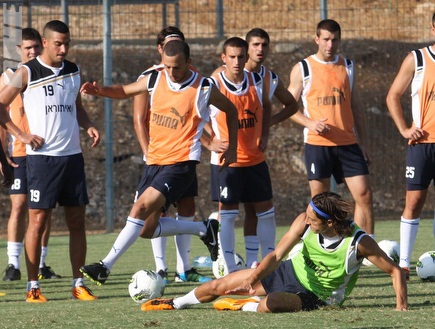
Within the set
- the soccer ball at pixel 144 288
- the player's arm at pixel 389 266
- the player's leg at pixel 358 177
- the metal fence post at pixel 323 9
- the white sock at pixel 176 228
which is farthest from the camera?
the metal fence post at pixel 323 9

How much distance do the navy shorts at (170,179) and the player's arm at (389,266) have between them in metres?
2.26

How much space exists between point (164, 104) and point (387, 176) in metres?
11.1

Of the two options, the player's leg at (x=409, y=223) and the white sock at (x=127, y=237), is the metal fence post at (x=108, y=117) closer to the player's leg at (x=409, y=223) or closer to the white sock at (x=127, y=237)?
the player's leg at (x=409, y=223)

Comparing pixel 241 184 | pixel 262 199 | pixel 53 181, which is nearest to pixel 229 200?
pixel 241 184

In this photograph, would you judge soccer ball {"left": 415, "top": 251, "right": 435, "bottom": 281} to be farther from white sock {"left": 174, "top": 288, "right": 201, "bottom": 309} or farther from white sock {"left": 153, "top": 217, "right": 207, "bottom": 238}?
white sock {"left": 174, "top": 288, "right": 201, "bottom": 309}

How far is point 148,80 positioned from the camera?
10.1 metres

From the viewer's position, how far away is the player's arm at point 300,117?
11352 millimetres

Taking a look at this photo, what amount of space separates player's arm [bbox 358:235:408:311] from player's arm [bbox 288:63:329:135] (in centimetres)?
327

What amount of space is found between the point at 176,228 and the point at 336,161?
2212mm

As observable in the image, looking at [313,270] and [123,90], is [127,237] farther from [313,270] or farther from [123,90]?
[313,270]

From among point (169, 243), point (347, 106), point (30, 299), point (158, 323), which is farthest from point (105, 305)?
point (169, 243)

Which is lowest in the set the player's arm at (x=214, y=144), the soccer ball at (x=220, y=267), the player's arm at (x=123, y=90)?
the soccer ball at (x=220, y=267)

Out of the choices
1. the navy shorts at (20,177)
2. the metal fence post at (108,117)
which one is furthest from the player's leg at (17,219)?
the metal fence post at (108,117)

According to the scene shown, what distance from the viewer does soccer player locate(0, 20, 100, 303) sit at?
965cm
